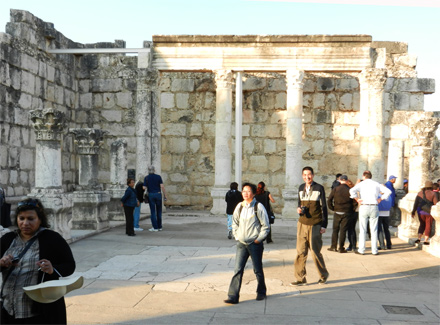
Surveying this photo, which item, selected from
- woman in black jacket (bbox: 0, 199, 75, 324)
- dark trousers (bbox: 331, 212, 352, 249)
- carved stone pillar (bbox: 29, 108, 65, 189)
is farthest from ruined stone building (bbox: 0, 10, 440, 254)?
woman in black jacket (bbox: 0, 199, 75, 324)

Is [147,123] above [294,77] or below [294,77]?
below

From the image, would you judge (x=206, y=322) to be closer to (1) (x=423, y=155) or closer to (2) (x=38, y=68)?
(1) (x=423, y=155)

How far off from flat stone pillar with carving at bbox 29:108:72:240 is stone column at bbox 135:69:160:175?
7.04 metres

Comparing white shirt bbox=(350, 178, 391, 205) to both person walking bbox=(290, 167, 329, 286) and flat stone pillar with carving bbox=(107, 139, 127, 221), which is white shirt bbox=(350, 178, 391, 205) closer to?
person walking bbox=(290, 167, 329, 286)

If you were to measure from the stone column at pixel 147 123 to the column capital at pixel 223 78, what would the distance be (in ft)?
6.85

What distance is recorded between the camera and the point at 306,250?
25.8ft

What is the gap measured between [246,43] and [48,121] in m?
8.85

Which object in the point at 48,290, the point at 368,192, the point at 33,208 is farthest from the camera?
the point at 368,192

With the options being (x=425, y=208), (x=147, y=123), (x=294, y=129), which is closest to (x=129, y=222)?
(x=147, y=123)

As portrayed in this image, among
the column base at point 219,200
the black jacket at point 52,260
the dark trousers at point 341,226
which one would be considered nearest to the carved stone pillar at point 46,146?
the dark trousers at point 341,226

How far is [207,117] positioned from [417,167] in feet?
31.2

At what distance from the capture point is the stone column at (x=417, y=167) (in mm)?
12328

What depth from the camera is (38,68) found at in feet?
54.0

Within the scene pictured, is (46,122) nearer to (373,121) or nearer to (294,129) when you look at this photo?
(294,129)
